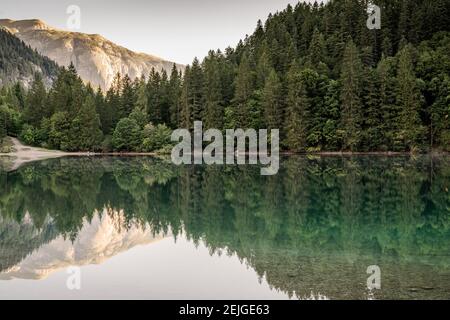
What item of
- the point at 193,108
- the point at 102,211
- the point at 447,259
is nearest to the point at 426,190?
the point at 447,259

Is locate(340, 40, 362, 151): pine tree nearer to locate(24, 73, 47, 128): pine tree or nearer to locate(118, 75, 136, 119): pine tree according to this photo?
locate(118, 75, 136, 119): pine tree

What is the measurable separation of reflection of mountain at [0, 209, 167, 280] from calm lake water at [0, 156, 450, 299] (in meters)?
0.03

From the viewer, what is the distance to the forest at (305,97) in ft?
220

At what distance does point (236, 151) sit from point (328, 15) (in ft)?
145

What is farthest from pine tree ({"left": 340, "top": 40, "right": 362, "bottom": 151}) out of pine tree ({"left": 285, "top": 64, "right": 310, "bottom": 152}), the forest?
pine tree ({"left": 285, "top": 64, "right": 310, "bottom": 152})

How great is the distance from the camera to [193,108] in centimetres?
8012

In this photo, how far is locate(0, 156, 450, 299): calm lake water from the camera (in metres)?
9.71

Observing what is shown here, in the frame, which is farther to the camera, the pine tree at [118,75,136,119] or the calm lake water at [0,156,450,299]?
the pine tree at [118,75,136,119]

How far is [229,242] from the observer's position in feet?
45.9

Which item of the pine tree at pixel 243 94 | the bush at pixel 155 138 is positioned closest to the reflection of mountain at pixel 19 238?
the pine tree at pixel 243 94

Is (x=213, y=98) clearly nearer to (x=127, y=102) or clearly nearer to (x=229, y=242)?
(x=127, y=102)

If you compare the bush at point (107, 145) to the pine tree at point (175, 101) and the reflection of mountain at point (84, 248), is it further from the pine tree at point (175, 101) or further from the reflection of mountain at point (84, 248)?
the reflection of mountain at point (84, 248)

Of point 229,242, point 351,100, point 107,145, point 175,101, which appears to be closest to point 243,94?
point 175,101

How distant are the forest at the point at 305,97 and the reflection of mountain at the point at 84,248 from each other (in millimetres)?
54926
